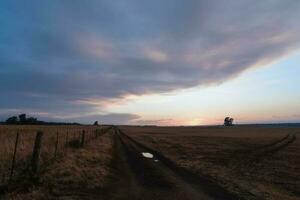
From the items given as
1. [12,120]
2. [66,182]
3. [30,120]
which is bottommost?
[66,182]

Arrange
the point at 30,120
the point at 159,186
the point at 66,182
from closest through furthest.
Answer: the point at 66,182 < the point at 159,186 < the point at 30,120

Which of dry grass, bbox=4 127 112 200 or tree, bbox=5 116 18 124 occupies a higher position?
tree, bbox=5 116 18 124

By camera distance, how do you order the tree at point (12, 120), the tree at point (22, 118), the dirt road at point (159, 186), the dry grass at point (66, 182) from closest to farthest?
the dry grass at point (66, 182), the dirt road at point (159, 186), the tree at point (12, 120), the tree at point (22, 118)

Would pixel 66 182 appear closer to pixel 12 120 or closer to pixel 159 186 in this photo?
pixel 159 186

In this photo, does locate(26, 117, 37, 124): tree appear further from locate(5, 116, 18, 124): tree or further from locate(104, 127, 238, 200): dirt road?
locate(104, 127, 238, 200): dirt road

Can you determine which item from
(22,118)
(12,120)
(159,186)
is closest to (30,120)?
(22,118)

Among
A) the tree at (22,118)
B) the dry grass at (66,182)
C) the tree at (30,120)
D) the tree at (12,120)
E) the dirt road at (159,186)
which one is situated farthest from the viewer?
the tree at (30,120)

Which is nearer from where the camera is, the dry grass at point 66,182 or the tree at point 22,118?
the dry grass at point 66,182

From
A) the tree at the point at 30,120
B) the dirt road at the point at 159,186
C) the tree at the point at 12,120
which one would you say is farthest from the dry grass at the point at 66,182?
the tree at the point at 30,120

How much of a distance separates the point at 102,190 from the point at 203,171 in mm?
8243

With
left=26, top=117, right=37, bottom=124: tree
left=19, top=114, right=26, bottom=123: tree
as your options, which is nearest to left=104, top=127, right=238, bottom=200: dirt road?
left=19, top=114, right=26, bottom=123: tree

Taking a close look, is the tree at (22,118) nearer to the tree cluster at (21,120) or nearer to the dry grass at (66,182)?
the tree cluster at (21,120)

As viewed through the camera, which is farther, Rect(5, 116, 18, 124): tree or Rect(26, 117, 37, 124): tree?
Rect(26, 117, 37, 124): tree

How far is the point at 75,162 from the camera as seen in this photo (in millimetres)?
21875
